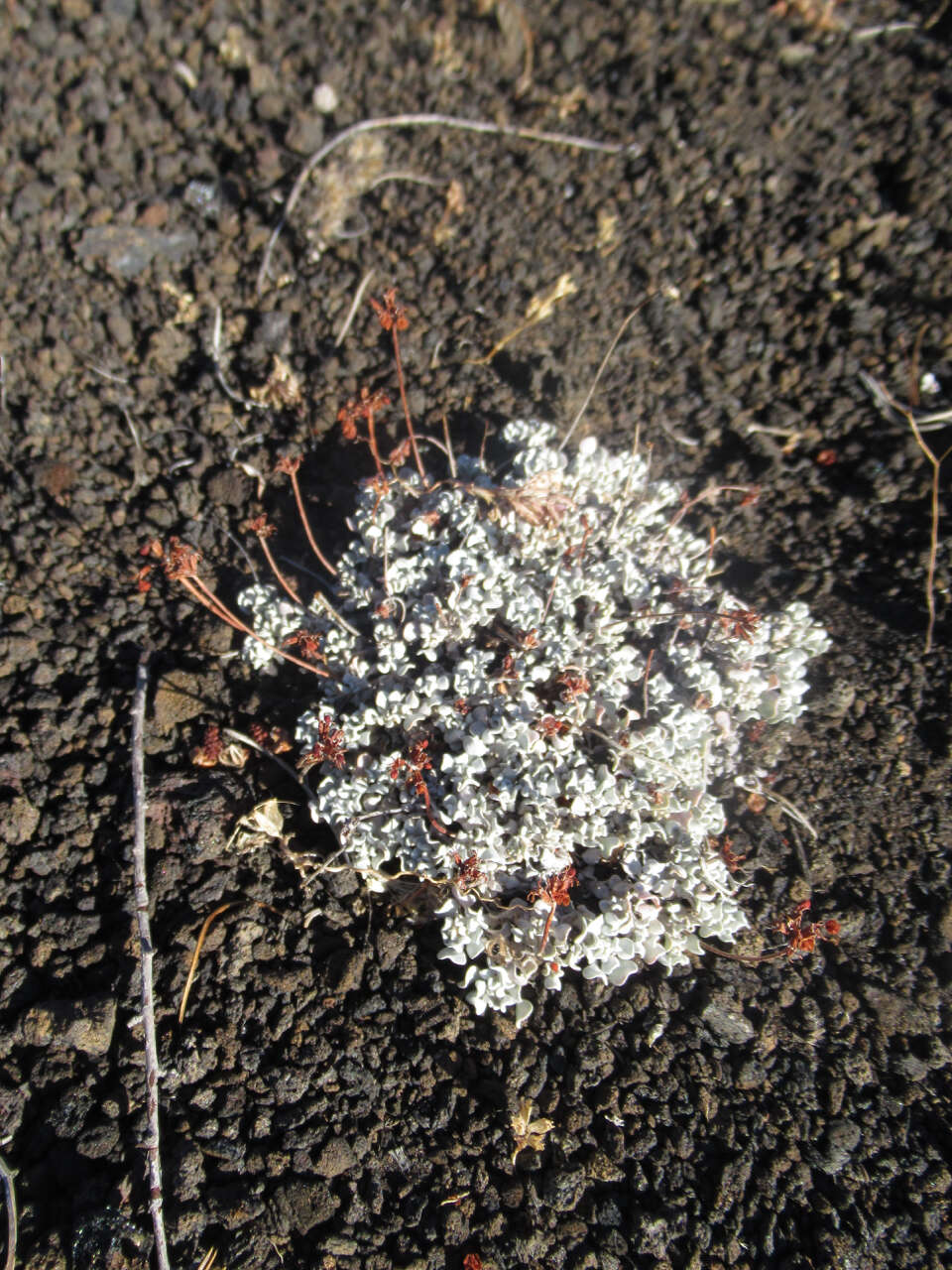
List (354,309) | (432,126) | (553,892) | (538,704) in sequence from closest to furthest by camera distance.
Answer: (553,892) → (538,704) → (354,309) → (432,126)

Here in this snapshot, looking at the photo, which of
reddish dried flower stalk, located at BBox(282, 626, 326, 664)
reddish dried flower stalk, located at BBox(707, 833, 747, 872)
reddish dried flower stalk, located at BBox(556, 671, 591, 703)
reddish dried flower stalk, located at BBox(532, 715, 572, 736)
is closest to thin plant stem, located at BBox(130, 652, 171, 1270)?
reddish dried flower stalk, located at BBox(282, 626, 326, 664)

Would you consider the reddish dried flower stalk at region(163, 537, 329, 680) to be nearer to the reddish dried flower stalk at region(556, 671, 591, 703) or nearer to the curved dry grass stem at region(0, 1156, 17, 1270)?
the reddish dried flower stalk at region(556, 671, 591, 703)

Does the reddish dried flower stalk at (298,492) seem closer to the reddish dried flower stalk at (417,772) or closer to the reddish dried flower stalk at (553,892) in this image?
the reddish dried flower stalk at (417,772)

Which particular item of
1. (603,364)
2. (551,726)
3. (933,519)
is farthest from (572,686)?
(933,519)

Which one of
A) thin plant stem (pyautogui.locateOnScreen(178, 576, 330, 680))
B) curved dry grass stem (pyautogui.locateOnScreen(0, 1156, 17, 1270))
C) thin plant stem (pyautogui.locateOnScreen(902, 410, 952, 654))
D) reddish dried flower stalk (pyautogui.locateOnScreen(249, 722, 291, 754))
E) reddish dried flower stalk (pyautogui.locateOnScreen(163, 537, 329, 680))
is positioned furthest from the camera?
thin plant stem (pyautogui.locateOnScreen(902, 410, 952, 654))

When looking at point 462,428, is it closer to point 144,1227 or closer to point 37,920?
point 37,920

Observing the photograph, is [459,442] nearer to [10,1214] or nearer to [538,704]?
[538,704]

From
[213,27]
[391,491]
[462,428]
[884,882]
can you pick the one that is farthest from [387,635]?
[213,27]
